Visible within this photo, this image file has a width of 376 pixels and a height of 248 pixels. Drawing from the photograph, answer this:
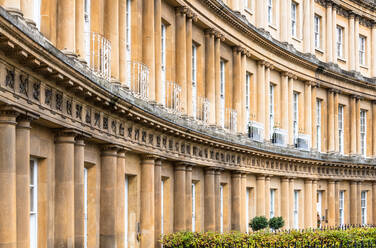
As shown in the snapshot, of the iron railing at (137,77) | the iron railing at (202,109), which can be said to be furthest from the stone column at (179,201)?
the iron railing at (137,77)

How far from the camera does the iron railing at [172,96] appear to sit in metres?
28.6

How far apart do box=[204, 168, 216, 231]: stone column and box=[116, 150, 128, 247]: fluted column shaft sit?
10025mm

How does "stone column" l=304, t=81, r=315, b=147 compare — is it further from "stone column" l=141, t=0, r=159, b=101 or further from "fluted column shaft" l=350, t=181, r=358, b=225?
"stone column" l=141, t=0, r=159, b=101

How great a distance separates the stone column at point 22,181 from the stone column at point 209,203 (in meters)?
18.1

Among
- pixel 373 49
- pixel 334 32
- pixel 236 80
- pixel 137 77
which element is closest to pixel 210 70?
→ pixel 236 80

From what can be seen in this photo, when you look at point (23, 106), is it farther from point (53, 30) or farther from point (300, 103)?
point (300, 103)

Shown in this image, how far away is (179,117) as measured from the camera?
2870cm

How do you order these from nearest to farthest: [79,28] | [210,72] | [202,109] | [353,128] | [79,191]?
[79,191] → [79,28] → [202,109] → [210,72] → [353,128]

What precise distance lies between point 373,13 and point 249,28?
20.0m

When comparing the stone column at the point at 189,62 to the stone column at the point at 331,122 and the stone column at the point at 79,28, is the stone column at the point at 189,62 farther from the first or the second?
the stone column at the point at 331,122

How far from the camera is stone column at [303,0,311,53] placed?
46656mm

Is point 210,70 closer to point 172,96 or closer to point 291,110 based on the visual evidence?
point 172,96

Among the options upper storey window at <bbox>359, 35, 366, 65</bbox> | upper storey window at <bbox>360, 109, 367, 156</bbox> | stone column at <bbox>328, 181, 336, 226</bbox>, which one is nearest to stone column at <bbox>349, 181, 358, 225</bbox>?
stone column at <bbox>328, 181, 336, 226</bbox>

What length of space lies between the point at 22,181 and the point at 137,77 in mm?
10047
